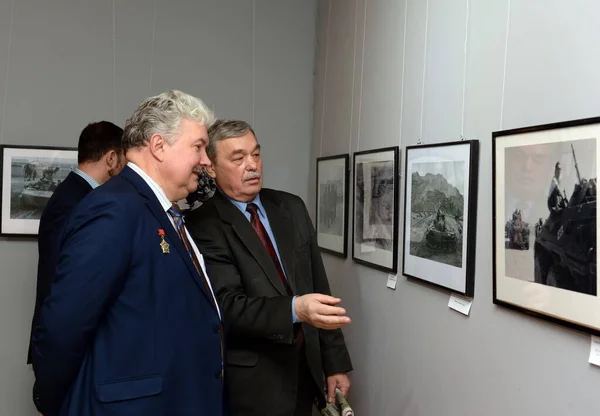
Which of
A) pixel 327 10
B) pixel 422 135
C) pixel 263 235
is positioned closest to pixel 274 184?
pixel 327 10

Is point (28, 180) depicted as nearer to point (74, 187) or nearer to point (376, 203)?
point (74, 187)

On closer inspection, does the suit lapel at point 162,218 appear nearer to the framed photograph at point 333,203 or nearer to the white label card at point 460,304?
the white label card at point 460,304

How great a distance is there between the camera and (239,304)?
1940 mm

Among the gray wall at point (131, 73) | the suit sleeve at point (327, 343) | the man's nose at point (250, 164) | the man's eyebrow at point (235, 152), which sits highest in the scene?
the gray wall at point (131, 73)

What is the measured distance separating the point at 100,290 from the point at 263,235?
2.98 feet

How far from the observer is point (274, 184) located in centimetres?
354

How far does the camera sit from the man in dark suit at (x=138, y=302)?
54.6 inches

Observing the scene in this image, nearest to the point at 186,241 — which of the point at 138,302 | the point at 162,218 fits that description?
the point at 162,218

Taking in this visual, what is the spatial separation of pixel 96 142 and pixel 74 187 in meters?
0.32

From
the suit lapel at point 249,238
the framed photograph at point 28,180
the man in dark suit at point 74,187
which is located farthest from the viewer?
the framed photograph at point 28,180

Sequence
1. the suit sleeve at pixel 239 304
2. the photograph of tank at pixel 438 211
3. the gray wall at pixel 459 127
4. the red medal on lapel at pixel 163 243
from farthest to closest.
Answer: the suit sleeve at pixel 239 304 < the photograph of tank at pixel 438 211 < the red medal on lapel at pixel 163 243 < the gray wall at pixel 459 127

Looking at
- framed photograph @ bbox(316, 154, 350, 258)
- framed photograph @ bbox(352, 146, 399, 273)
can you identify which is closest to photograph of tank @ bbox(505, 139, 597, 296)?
framed photograph @ bbox(352, 146, 399, 273)

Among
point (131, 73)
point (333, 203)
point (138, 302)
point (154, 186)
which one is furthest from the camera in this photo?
point (131, 73)

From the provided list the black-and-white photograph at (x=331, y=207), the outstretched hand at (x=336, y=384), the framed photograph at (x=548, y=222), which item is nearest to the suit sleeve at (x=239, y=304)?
the outstretched hand at (x=336, y=384)
